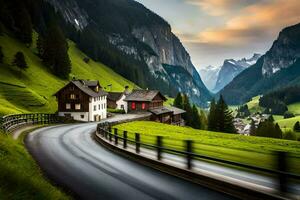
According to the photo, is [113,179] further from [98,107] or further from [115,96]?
[115,96]

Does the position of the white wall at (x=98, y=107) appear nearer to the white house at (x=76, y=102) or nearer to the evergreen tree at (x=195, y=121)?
the white house at (x=76, y=102)

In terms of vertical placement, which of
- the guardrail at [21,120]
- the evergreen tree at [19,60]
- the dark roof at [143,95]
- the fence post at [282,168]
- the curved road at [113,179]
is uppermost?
the evergreen tree at [19,60]

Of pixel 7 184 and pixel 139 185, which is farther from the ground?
pixel 7 184

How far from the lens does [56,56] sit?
139m

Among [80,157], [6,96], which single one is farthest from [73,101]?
[80,157]

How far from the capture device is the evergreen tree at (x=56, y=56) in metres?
138

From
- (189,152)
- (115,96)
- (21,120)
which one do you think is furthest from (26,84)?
(189,152)

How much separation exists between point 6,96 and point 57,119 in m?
25.9

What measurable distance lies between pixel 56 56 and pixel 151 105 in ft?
163

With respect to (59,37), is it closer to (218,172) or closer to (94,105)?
(94,105)

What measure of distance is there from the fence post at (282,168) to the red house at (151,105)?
91.6 meters

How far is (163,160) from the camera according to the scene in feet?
63.6

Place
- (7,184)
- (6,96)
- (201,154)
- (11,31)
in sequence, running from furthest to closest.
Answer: (11,31)
(6,96)
(201,154)
(7,184)

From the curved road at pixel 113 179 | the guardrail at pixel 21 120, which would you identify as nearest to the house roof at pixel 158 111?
the guardrail at pixel 21 120
